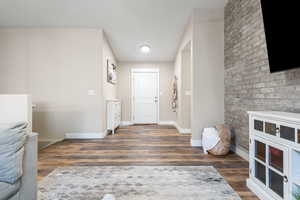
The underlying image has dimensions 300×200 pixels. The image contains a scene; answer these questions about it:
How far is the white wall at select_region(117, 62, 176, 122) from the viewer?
22.8 ft

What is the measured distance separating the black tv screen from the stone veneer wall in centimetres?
18

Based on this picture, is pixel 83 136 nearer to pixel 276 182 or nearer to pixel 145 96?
pixel 145 96

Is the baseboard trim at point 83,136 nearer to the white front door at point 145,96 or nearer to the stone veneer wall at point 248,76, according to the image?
the white front door at point 145,96

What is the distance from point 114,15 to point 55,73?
189 cm

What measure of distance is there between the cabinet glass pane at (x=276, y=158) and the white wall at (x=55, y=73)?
3565 millimetres

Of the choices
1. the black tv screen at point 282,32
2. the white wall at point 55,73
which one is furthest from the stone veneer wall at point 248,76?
the white wall at point 55,73

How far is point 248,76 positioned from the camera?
2746 mm

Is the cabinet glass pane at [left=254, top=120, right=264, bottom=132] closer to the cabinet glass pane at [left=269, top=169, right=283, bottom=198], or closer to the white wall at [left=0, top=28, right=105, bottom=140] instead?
the cabinet glass pane at [left=269, top=169, right=283, bottom=198]

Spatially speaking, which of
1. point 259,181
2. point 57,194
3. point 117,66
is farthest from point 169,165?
point 117,66

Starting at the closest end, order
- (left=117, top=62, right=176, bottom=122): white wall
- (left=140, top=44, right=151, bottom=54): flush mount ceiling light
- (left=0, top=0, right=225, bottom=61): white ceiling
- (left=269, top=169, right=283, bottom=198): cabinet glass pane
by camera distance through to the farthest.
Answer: (left=269, top=169, right=283, bottom=198): cabinet glass pane → (left=0, top=0, right=225, bottom=61): white ceiling → (left=140, top=44, right=151, bottom=54): flush mount ceiling light → (left=117, top=62, right=176, bottom=122): white wall

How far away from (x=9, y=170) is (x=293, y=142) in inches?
76.1

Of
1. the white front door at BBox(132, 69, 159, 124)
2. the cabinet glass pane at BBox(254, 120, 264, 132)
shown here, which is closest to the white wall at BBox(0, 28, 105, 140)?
the white front door at BBox(132, 69, 159, 124)

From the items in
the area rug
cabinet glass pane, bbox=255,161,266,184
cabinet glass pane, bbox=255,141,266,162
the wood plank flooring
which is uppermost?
cabinet glass pane, bbox=255,141,266,162

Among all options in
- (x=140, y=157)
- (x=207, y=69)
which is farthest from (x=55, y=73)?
(x=207, y=69)
